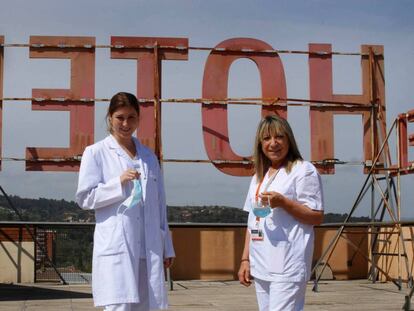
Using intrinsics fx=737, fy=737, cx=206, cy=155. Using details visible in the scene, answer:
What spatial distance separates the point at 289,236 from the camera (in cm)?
394

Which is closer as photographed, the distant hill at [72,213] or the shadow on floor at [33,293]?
the shadow on floor at [33,293]

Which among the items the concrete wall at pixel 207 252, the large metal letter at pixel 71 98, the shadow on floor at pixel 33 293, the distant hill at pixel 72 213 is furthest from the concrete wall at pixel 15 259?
the concrete wall at pixel 207 252

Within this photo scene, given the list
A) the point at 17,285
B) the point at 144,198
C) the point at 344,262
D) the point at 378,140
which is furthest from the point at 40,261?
the point at 144,198

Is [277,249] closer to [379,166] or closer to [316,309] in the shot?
[316,309]

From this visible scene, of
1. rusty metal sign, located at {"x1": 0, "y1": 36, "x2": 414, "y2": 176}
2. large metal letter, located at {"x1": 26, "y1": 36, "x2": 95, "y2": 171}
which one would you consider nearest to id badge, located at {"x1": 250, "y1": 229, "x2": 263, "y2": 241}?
rusty metal sign, located at {"x1": 0, "y1": 36, "x2": 414, "y2": 176}

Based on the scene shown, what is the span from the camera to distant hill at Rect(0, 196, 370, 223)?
15383 mm

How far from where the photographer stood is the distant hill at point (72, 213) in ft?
50.5

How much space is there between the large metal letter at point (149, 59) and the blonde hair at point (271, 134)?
10.4 meters

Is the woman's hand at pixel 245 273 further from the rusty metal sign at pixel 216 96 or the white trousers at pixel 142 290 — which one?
the rusty metal sign at pixel 216 96

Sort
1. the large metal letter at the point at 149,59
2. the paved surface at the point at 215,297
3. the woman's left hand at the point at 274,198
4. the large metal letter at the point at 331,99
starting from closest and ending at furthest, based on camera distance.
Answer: the woman's left hand at the point at 274,198 < the paved surface at the point at 215,297 < the large metal letter at the point at 149,59 < the large metal letter at the point at 331,99

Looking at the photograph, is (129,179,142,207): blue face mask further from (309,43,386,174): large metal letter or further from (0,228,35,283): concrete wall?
(309,43,386,174): large metal letter

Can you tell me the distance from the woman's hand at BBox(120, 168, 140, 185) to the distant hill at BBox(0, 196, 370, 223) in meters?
11.2

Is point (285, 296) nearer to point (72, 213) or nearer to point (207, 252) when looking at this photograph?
point (207, 252)

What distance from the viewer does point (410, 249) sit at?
1382 cm
